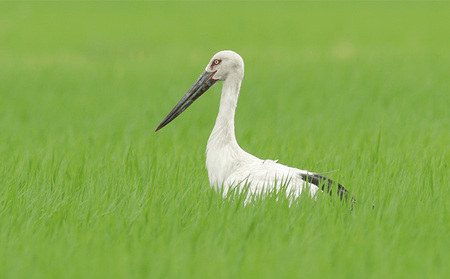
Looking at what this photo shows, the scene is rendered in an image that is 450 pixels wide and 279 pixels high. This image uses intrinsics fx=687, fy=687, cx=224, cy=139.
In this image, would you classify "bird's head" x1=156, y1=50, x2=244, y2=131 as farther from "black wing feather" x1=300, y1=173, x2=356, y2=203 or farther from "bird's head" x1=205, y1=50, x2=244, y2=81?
"black wing feather" x1=300, y1=173, x2=356, y2=203

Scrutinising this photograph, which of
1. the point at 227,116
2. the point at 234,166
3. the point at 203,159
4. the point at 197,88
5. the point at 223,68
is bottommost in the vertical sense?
the point at 203,159

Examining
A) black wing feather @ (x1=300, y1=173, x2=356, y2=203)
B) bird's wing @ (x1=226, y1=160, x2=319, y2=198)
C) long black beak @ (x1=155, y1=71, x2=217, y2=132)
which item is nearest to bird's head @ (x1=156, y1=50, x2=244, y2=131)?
long black beak @ (x1=155, y1=71, x2=217, y2=132)

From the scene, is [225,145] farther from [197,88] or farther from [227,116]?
[197,88]

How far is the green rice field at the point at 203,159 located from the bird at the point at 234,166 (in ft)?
0.60

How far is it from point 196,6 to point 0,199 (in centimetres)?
3183

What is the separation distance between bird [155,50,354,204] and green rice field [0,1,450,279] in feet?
0.60

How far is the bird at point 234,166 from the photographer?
527cm

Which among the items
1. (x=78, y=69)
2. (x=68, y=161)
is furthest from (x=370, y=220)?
(x=78, y=69)

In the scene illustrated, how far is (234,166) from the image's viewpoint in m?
5.88

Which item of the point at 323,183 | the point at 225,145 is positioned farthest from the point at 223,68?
the point at 323,183

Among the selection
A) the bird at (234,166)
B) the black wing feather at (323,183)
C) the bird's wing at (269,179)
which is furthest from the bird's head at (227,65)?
the black wing feather at (323,183)

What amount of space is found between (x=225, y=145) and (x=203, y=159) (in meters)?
1.57

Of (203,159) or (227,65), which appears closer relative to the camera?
(227,65)

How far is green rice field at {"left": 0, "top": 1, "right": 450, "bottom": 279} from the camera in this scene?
4.17 meters
